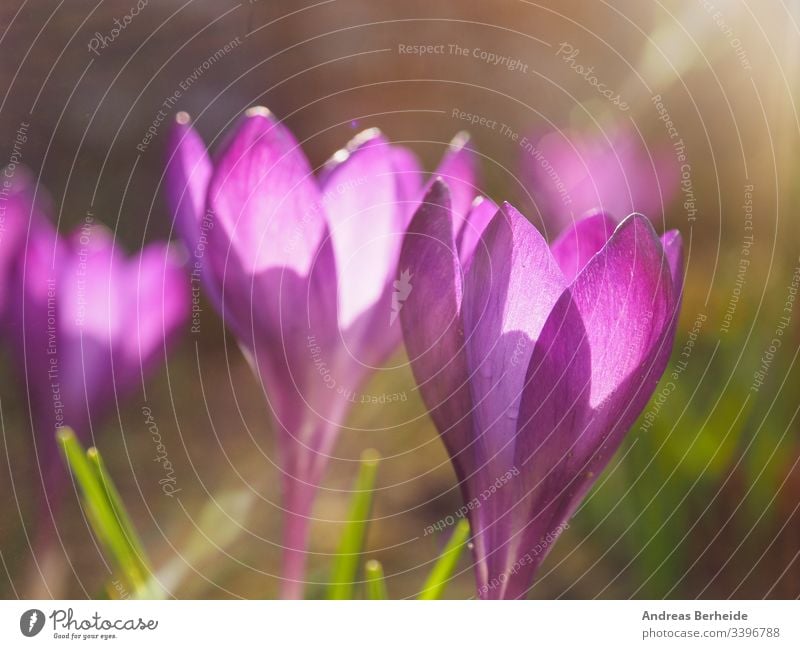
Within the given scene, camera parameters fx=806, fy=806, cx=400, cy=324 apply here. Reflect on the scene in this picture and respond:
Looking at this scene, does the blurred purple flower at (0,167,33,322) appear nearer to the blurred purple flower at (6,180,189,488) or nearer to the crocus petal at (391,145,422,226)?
the blurred purple flower at (6,180,189,488)

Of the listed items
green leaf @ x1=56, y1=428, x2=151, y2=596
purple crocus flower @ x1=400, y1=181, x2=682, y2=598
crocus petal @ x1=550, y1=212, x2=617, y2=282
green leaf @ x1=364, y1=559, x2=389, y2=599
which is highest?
crocus petal @ x1=550, y1=212, x2=617, y2=282

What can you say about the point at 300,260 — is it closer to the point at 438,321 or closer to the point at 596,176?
the point at 438,321

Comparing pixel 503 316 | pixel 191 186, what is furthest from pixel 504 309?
pixel 191 186

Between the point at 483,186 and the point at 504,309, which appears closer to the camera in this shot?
the point at 504,309

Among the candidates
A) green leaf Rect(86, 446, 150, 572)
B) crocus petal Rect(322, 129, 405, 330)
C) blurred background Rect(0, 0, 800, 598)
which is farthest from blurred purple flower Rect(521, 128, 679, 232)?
green leaf Rect(86, 446, 150, 572)

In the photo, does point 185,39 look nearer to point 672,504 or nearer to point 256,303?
point 256,303

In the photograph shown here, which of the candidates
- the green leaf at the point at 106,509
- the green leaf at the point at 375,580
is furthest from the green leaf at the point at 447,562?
the green leaf at the point at 106,509

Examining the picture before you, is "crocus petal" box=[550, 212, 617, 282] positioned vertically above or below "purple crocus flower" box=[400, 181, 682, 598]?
above
